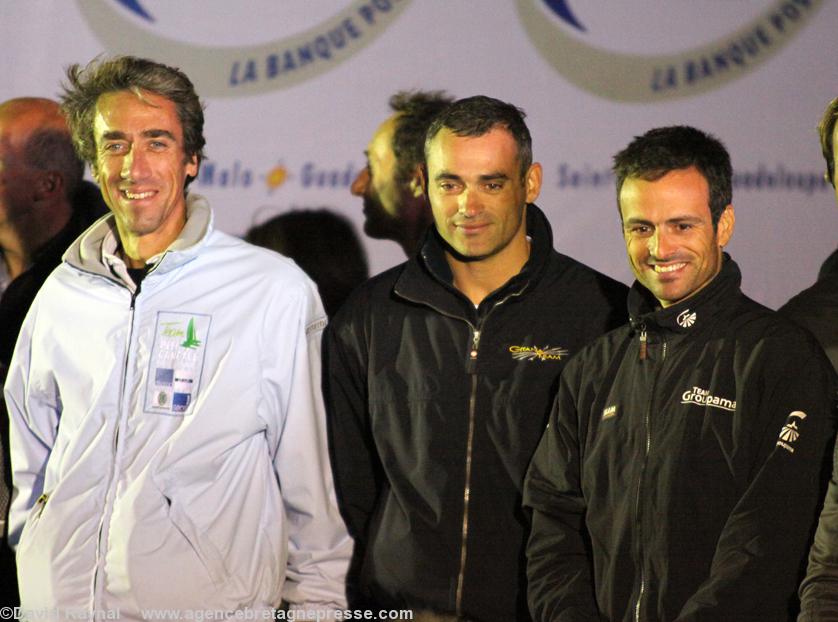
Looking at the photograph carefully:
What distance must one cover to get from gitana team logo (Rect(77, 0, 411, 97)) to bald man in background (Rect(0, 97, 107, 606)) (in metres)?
0.31

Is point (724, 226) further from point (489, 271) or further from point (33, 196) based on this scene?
point (33, 196)

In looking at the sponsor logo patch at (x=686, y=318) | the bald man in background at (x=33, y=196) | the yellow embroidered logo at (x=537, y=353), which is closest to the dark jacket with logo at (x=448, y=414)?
the yellow embroidered logo at (x=537, y=353)

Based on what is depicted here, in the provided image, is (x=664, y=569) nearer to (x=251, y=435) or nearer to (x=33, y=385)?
(x=251, y=435)

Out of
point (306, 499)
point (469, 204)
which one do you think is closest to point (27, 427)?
point (306, 499)

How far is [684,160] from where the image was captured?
7.06ft

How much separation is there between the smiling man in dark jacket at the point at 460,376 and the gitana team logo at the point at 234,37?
0.80m

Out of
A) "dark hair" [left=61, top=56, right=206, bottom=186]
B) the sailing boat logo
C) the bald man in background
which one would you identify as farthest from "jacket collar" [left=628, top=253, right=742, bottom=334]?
the bald man in background

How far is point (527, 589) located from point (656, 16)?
1657mm

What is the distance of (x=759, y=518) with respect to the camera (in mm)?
1878

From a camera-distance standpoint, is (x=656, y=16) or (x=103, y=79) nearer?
(x=103, y=79)

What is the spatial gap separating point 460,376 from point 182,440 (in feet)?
2.04

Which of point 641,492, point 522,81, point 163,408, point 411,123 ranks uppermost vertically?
point 522,81

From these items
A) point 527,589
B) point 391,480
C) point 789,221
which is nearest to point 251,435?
point 391,480

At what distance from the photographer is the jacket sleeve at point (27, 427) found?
264 centimetres
